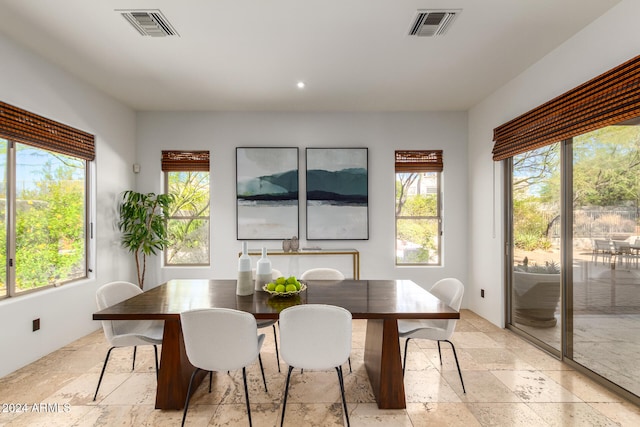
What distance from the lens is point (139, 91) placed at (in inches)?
165

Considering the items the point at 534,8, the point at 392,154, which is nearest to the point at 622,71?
the point at 534,8

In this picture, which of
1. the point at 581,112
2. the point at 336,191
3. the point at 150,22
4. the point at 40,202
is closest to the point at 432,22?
the point at 581,112

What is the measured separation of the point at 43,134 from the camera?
10.9 feet

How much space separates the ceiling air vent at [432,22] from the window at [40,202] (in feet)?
11.2

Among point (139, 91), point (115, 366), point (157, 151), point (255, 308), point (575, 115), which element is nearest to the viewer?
point (255, 308)

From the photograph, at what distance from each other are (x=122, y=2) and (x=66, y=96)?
67.8 inches

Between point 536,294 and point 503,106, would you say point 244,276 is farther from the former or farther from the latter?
point 503,106

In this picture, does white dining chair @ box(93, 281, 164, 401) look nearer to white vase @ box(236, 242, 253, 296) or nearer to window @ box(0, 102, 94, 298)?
white vase @ box(236, 242, 253, 296)

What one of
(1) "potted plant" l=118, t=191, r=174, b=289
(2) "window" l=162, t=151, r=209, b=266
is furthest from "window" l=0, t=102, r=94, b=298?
(2) "window" l=162, t=151, r=209, b=266

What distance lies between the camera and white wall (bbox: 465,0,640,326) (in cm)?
254

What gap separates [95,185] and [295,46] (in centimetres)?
285

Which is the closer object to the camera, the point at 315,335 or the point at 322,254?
the point at 315,335

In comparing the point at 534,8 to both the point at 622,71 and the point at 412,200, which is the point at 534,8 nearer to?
the point at 622,71

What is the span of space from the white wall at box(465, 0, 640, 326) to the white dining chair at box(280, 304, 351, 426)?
2.69 metres
